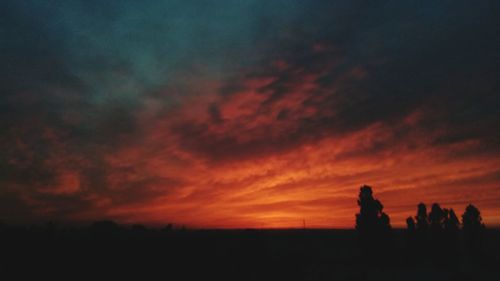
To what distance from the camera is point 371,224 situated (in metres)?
54.0

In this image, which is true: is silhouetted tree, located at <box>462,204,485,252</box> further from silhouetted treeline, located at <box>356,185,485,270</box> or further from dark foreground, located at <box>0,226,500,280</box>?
dark foreground, located at <box>0,226,500,280</box>

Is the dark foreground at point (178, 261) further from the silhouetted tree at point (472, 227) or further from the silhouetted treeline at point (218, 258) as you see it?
the silhouetted tree at point (472, 227)

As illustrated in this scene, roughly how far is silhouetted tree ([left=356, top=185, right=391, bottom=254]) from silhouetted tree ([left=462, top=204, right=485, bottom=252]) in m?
26.2

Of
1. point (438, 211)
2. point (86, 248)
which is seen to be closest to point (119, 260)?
point (86, 248)

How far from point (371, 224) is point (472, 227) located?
29.5m

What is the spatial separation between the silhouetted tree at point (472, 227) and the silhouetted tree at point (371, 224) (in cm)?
2618

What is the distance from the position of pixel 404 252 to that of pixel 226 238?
Answer: 31961 millimetres

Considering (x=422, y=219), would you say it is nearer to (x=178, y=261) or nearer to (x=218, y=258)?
(x=218, y=258)

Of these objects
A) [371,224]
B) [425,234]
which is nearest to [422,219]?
[425,234]

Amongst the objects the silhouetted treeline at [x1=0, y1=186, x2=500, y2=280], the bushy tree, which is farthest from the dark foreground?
the bushy tree

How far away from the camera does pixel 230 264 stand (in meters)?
50.7

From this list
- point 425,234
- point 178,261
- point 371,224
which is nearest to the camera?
point 178,261

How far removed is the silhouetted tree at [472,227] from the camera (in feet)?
222

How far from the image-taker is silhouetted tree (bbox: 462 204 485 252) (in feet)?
222
